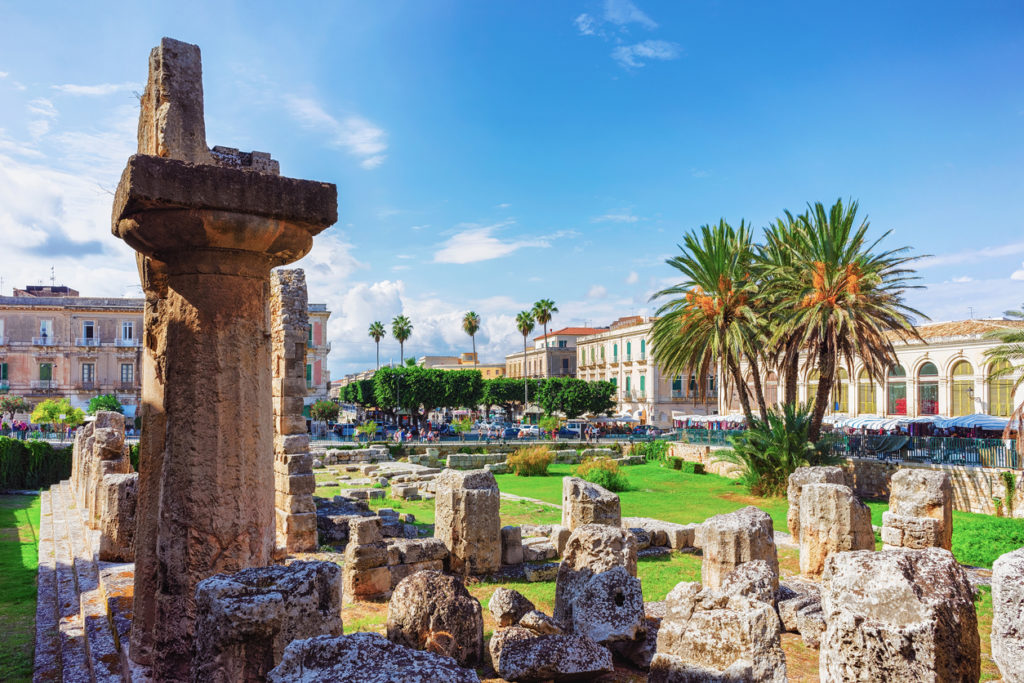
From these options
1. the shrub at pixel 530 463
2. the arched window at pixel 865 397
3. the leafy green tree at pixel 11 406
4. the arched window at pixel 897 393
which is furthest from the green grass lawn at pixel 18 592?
the arched window at pixel 897 393

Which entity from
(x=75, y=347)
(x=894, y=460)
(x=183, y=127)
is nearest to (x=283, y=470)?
(x=183, y=127)

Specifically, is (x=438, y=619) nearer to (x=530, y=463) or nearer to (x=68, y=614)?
(x=68, y=614)

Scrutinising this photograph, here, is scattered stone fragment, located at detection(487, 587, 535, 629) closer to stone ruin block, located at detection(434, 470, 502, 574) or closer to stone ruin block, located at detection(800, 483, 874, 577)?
stone ruin block, located at detection(434, 470, 502, 574)

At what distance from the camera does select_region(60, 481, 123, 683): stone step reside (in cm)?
482

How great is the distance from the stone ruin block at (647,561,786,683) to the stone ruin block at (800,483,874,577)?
5.10 m

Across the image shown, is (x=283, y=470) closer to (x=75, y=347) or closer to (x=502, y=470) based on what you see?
(x=502, y=470)

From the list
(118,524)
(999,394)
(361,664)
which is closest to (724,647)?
(361,664)

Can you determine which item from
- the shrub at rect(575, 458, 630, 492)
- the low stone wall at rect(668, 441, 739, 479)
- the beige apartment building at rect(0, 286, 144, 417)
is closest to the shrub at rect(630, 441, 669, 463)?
the low stone wall at rect(668, 441, 739, 479)

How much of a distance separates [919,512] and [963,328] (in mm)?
29451

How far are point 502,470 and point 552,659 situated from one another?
22056mm

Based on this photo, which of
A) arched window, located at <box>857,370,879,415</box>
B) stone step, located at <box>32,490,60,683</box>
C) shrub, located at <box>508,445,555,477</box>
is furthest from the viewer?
arched window, located at <box>857,370,879,415</box>

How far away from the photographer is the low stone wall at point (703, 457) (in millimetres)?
25766

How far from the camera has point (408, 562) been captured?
9.42 m

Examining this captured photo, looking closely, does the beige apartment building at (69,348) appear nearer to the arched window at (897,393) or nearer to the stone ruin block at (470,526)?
the stone ruin block at (470,526)
